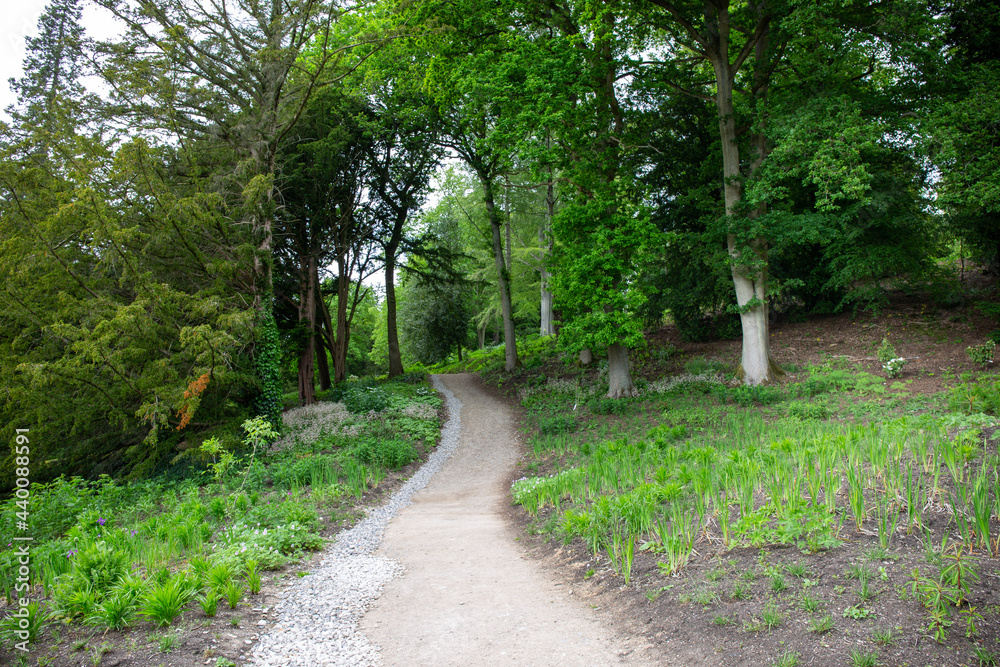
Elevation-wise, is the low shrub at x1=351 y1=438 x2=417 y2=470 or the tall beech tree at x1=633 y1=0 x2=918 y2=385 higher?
the tall beech tree at x1=633 y1=0 x2=918 y2=385

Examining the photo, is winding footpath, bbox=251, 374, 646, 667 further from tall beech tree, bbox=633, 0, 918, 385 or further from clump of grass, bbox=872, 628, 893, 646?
tall beech tree, bbox=633, 0, 918, 385

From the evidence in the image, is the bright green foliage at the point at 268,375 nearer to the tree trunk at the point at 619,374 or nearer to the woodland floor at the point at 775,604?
the tree trunk at the point at 619,374

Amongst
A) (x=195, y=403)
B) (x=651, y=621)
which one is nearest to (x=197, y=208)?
(x=195, y=403)

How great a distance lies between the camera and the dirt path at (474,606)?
329 centimetres

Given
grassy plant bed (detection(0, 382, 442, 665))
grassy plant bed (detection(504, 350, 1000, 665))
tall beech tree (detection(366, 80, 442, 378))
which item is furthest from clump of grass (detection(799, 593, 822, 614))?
tall beech tree (detection(366, 80, 442, 378))

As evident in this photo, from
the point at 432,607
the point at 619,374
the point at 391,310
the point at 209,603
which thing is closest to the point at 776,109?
the point at 619,374

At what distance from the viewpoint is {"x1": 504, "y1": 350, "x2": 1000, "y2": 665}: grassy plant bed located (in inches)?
107

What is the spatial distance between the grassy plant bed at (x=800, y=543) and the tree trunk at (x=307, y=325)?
43.9 ft

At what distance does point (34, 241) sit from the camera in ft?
32.6

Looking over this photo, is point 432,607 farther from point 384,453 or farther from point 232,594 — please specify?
point 384,453

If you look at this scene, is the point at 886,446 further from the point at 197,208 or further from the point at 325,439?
the point at 197,208

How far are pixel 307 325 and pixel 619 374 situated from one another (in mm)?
11009

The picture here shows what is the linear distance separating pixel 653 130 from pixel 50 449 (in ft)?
56.6

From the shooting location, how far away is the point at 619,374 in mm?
14094
